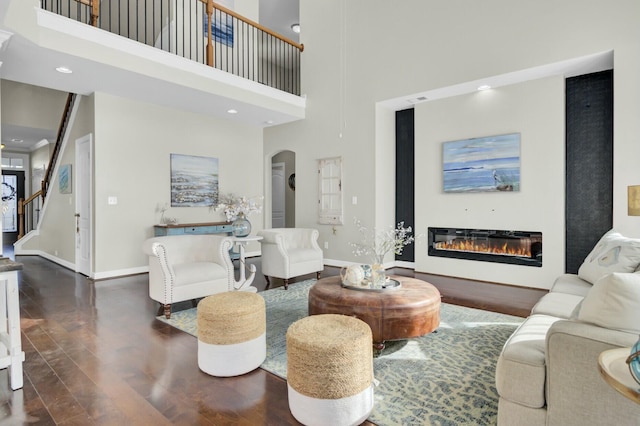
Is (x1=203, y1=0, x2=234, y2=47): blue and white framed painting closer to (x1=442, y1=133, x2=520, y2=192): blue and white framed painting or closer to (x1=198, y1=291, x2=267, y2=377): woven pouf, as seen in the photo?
(x1=442, y1=133, x2=520, y2=192): blue and white framed painting

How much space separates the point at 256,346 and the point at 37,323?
2459mm

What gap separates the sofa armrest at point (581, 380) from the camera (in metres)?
1.33

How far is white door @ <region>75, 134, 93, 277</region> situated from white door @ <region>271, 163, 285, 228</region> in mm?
4816

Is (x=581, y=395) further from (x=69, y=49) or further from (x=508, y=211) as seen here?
(x=69, y=49)

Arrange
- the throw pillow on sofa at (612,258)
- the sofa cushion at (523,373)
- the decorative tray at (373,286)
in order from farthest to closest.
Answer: the decorative tray at (373,286) < the throw pillow on sofa at (612,258) < the sofa cushion at (523,373)

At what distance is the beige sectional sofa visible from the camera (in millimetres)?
1348

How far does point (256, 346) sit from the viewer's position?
8.26 feet

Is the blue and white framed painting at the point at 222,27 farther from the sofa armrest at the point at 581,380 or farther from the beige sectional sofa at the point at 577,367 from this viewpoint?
the sofa armrest at the point at 581,380

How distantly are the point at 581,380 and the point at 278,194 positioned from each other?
8985 mm

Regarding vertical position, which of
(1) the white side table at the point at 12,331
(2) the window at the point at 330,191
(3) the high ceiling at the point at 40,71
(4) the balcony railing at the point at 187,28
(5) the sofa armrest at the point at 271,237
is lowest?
(1) the white side table at the point at 12,331

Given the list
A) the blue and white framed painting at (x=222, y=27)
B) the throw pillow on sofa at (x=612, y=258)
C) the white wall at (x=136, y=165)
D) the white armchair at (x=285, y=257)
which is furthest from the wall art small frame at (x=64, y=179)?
the throw pillow on sofa at (x=612, y=258)

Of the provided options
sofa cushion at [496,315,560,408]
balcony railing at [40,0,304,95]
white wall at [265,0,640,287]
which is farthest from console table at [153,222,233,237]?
sofa cushion at [496,315,560,408]

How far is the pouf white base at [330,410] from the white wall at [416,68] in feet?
12.4

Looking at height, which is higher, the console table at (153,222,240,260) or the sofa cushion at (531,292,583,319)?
the console table at (153,222,240,260)
